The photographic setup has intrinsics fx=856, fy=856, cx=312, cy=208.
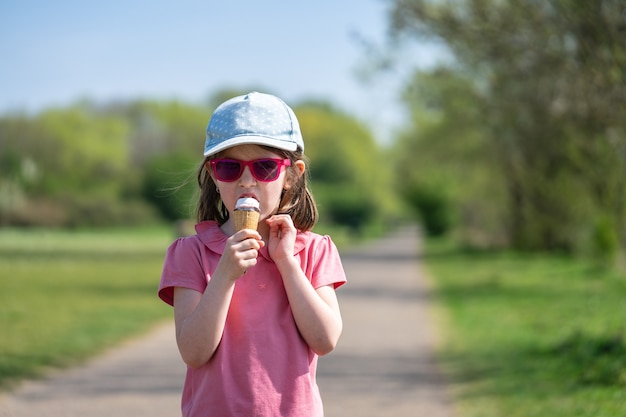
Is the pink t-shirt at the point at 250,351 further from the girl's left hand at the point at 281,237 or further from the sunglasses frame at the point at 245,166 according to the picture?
the sunglasses frame at the point at 245,166

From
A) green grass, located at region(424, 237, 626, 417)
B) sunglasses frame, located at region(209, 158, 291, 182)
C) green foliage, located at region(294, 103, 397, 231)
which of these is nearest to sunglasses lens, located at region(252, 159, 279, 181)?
sunglasses frame, located at region(209, 158, 291, 182)

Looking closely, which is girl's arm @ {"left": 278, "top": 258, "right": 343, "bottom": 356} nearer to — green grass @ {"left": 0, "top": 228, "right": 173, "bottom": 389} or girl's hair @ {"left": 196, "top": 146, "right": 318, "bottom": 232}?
girl's hair @ {"left": 196, "top": 146, "right": 318, "bottom": 232}

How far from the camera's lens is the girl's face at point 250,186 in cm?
256

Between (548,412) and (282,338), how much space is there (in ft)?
14.8

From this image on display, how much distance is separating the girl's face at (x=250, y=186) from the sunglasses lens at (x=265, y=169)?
0.01 m

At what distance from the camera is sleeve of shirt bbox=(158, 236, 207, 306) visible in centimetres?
254

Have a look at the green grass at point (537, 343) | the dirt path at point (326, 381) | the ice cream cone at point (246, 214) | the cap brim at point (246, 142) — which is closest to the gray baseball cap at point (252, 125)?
the cap brim at point (246, 142)

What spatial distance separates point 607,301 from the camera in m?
14.1

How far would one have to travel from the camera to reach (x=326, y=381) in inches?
318

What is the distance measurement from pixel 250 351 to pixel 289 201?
512 millimetres

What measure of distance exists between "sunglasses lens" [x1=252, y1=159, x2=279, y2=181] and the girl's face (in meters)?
0.01

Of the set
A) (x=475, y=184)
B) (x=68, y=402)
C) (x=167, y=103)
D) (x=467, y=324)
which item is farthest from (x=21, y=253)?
(x=167, y=103)

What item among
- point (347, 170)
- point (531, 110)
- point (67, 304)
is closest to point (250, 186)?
point (531, 110)

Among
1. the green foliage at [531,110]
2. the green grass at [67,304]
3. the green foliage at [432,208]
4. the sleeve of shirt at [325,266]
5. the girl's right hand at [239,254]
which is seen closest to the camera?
the girl's right hand at [239,254]
